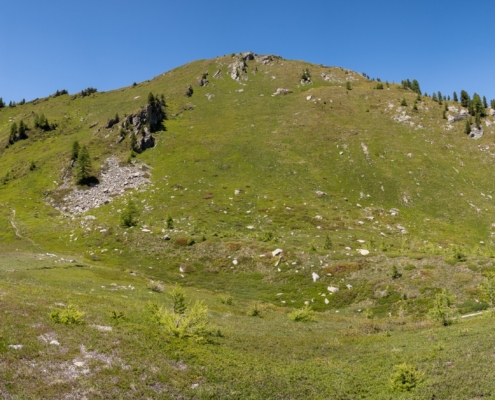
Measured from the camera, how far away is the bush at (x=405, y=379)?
14.2 metres

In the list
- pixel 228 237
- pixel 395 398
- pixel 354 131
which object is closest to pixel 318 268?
pixel 228 237

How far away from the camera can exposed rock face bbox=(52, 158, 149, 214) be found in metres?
88.2

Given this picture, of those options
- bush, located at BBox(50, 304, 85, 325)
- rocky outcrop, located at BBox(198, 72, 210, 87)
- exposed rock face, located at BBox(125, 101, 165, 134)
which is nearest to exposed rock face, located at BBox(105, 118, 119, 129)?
exposed rock face, located at BBox(125, 101, 165, 134)

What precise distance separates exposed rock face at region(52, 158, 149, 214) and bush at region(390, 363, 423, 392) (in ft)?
284

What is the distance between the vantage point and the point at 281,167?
10400cm

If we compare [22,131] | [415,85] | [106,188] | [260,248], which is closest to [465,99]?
[415,85]

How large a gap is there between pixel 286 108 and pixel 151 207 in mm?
88468

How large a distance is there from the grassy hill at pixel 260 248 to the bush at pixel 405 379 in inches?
15.3

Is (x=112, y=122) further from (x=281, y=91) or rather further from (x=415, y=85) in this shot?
(x=415, y=85)

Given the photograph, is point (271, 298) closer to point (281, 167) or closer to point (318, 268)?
point (318, 268)

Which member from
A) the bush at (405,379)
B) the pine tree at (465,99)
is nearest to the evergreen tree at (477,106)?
the pine tree at (465,99)

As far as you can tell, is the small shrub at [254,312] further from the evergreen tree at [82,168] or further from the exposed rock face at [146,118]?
the exposed rock face at [146,118]

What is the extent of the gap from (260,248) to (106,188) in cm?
6329

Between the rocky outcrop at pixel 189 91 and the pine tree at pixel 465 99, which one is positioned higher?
the rocky outcrop at pixel 189 91
